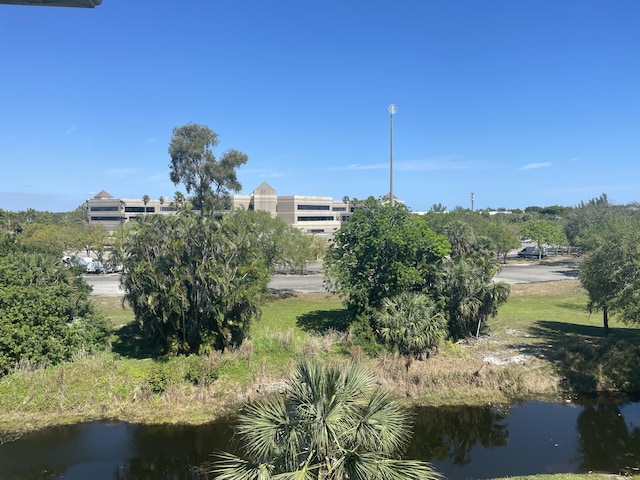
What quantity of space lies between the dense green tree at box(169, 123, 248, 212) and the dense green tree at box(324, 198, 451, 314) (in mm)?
32398

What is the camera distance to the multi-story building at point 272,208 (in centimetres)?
9075

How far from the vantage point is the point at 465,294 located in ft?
82.1

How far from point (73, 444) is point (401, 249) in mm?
17434

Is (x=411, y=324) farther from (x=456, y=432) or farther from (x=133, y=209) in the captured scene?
(x=133, y=209)

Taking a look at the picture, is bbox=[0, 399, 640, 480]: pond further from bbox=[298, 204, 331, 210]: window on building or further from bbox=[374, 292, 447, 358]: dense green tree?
bbox=[298, 204, 331, 210]: window on building

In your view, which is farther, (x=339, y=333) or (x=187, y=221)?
(x=339, y=333)

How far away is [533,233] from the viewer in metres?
69.8

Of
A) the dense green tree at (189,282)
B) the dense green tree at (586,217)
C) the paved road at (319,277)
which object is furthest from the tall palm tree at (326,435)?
the dense green tree at (586,217)

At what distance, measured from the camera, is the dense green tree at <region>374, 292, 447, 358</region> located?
72.3 ft

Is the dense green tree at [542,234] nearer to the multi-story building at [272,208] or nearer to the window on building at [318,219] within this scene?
the multi-story building at [272,208]

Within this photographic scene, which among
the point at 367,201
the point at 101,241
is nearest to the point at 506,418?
the point at 367,201

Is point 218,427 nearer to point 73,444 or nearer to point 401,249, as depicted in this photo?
point 73,444

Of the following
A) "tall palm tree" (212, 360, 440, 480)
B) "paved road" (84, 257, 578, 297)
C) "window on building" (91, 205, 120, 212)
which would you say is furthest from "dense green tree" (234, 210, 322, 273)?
"window on building" (91, 205, 120, 212)

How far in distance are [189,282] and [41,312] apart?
6562mm
